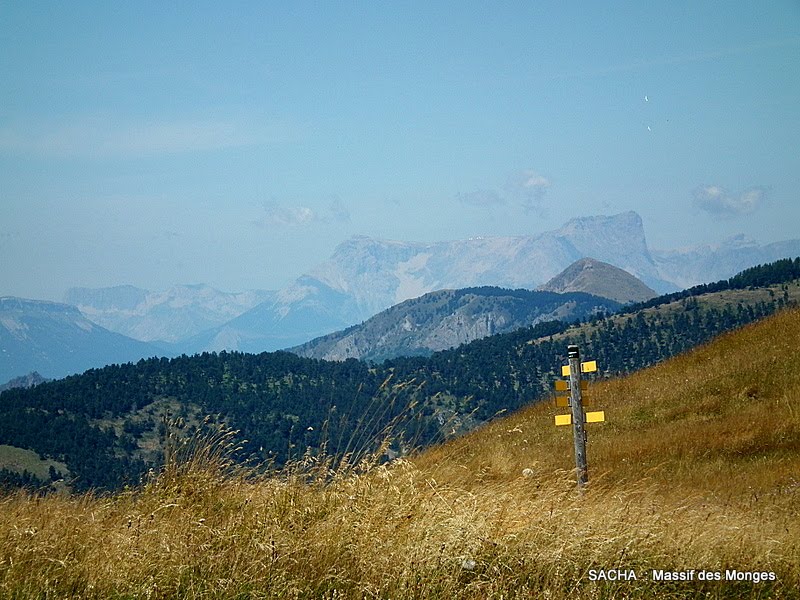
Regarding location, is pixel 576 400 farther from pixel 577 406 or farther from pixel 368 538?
pixel 368 538

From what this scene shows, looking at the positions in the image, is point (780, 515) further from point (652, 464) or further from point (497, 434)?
point (497, 434)

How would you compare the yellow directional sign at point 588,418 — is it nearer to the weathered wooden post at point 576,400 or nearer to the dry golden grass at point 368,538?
the weathered wooden post at point 576,400

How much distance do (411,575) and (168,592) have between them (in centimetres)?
208

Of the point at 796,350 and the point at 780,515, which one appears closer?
the point at 780,515

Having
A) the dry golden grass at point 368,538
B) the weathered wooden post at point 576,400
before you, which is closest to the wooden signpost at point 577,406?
the weathered wooden post at point 576,400

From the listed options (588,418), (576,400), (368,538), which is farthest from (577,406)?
(368,538)

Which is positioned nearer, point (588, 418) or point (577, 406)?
point (588, 418)

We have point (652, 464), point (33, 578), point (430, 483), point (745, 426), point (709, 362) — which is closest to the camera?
point (33, 578)

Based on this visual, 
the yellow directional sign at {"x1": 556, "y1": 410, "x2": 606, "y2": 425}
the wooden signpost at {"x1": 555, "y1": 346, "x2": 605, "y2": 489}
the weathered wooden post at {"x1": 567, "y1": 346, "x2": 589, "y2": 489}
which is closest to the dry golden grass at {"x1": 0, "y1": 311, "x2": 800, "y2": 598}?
the wooden signpost at {"x1": 555, "y1": 346, "x2": 605, "y2": 489}

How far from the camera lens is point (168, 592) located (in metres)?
6.73

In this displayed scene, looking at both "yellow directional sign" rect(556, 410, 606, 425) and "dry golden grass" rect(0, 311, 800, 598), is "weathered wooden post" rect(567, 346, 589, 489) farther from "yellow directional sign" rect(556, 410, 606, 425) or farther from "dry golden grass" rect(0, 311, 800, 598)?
"dry golden grass" rect(0, 311, 800, 598)

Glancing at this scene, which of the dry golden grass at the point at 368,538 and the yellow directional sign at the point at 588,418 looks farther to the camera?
the yellow directional sign at the point at 588,418

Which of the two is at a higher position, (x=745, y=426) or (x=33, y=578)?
(x=33, y=578)

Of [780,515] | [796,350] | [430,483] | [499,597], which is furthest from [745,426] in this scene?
[499,597]
